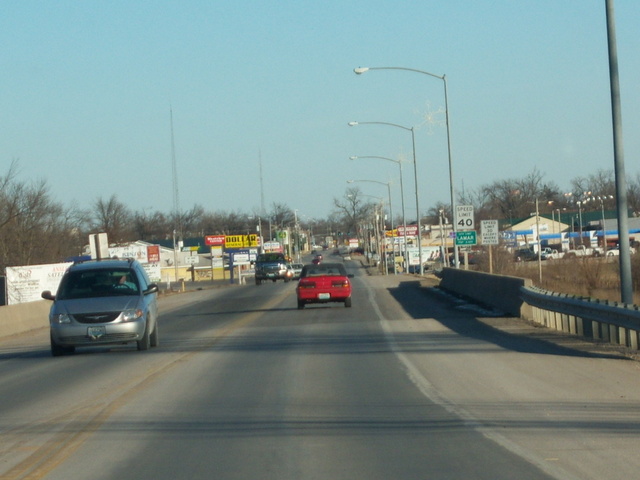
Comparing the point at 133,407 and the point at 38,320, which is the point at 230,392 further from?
the point at 38,320

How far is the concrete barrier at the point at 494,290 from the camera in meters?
23.3

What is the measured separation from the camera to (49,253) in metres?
Answer: 54.6

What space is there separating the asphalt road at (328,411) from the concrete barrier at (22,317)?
871 centimetres

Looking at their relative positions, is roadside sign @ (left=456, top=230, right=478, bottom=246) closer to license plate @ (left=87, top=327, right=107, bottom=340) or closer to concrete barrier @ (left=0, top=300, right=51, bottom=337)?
concrete barrier @ (left=0, top=300, right=51, bottom=337)

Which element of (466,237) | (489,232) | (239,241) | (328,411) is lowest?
(328,411)

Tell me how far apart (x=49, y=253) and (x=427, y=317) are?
116 feet

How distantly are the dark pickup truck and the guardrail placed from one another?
45.1 meters

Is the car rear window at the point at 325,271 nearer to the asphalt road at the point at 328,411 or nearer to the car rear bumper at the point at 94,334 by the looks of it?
the asphalt road at the point at 328,411

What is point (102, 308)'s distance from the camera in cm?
1700

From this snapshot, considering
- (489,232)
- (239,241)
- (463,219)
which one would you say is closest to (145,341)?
(489,232)

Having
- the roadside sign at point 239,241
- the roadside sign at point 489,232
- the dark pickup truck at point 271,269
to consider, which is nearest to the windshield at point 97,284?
the roadside sign at point 489,232

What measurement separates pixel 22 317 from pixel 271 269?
3890cm

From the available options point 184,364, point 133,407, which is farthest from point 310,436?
point 184,364

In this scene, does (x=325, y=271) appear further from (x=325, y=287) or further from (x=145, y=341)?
(x=145, y=341)
